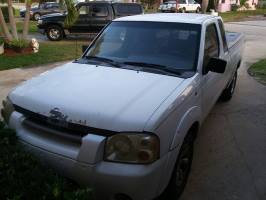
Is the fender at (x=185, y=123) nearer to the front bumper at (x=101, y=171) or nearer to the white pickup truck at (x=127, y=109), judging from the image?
the white pickup truck at (x=127, y=109)

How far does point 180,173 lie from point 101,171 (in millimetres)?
1115

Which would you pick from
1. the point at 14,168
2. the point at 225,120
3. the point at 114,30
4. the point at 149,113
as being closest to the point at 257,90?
the point at 225,120

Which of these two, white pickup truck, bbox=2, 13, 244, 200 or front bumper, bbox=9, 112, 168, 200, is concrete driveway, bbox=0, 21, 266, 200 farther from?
front bumper, bbox=9, 112, 168, 200

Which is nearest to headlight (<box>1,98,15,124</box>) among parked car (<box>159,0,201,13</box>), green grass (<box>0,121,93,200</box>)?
green grass (<box>0,121,93,200</box>)

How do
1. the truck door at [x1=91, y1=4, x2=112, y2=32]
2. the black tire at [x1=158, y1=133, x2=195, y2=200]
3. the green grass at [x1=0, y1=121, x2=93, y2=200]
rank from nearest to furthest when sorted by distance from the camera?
the green grass at [x1=0, y1=121, x2=93, y2=200]
the black tire at [x1=158, y1=133, x2=195, y2=200]
the truck door at [x1=91, y1=4, x2=112, y2=32]

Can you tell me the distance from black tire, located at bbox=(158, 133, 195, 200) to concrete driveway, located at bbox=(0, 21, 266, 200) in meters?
0.19

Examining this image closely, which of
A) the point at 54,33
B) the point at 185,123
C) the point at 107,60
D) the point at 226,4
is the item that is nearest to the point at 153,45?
the point at 107,60

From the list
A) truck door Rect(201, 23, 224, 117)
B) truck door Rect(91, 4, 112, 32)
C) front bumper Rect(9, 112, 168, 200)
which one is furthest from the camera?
truck door Rect(91, 4, 112, 32)

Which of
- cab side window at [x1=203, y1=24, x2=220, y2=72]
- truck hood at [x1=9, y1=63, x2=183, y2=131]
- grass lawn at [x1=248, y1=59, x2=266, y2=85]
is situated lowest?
grass lawn at [x1=248, y1=59, x2=266, y2=85]

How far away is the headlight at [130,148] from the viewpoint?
312cm

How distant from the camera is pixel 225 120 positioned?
646 cm

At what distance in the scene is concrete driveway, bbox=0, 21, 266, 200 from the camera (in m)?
4.21

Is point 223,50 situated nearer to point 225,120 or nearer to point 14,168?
point 225,120

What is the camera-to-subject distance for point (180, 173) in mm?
3928
